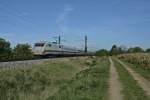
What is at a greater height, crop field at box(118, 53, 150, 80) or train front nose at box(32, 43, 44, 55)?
train front nose at box(32, 43, 44, 55)

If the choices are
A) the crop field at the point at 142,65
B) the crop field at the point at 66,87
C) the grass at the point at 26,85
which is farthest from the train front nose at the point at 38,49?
the grass at the point at 26,85

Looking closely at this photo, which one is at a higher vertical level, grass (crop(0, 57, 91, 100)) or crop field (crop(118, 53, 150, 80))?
crop field (crop(118, 53, 150, 80))

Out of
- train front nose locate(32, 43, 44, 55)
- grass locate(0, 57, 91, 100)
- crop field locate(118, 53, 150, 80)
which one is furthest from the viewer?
train front nose locate(32, 43, 44, 55)

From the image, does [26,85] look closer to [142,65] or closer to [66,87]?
[66,87]

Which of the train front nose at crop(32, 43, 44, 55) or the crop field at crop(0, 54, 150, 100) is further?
the train front nose at crop(32, 43, 44, 55)

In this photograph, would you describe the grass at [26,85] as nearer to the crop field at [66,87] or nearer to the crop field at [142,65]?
the crop field at [66,87]

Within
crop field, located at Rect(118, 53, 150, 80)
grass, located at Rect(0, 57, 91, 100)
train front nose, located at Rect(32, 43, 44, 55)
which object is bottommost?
grass, located at Rect(0, 57, 91, 100)

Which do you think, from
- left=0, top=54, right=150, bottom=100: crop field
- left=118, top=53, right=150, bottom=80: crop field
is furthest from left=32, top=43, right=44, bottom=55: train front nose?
left=0, top=54, right=150, bottom=100: crop field

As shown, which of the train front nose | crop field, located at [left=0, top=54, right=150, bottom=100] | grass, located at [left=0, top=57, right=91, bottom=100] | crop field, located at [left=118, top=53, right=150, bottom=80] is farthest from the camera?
the train front nose

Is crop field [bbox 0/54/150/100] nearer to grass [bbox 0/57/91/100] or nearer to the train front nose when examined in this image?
grass [bbox 0/57/91/100]

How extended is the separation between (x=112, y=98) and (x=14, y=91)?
8962 mm

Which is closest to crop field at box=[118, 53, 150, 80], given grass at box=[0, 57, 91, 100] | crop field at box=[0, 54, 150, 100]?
crop field at box=[0, 54, 150, 100]

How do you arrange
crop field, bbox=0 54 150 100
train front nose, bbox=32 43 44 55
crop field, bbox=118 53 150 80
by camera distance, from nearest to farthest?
1. crop field, bbox=0 54 150 100
2. crop field, bbox=118 53 150 80
3. train front nose, bbox=32 43 44 55

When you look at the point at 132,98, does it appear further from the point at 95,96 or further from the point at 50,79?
the point at 50,79
